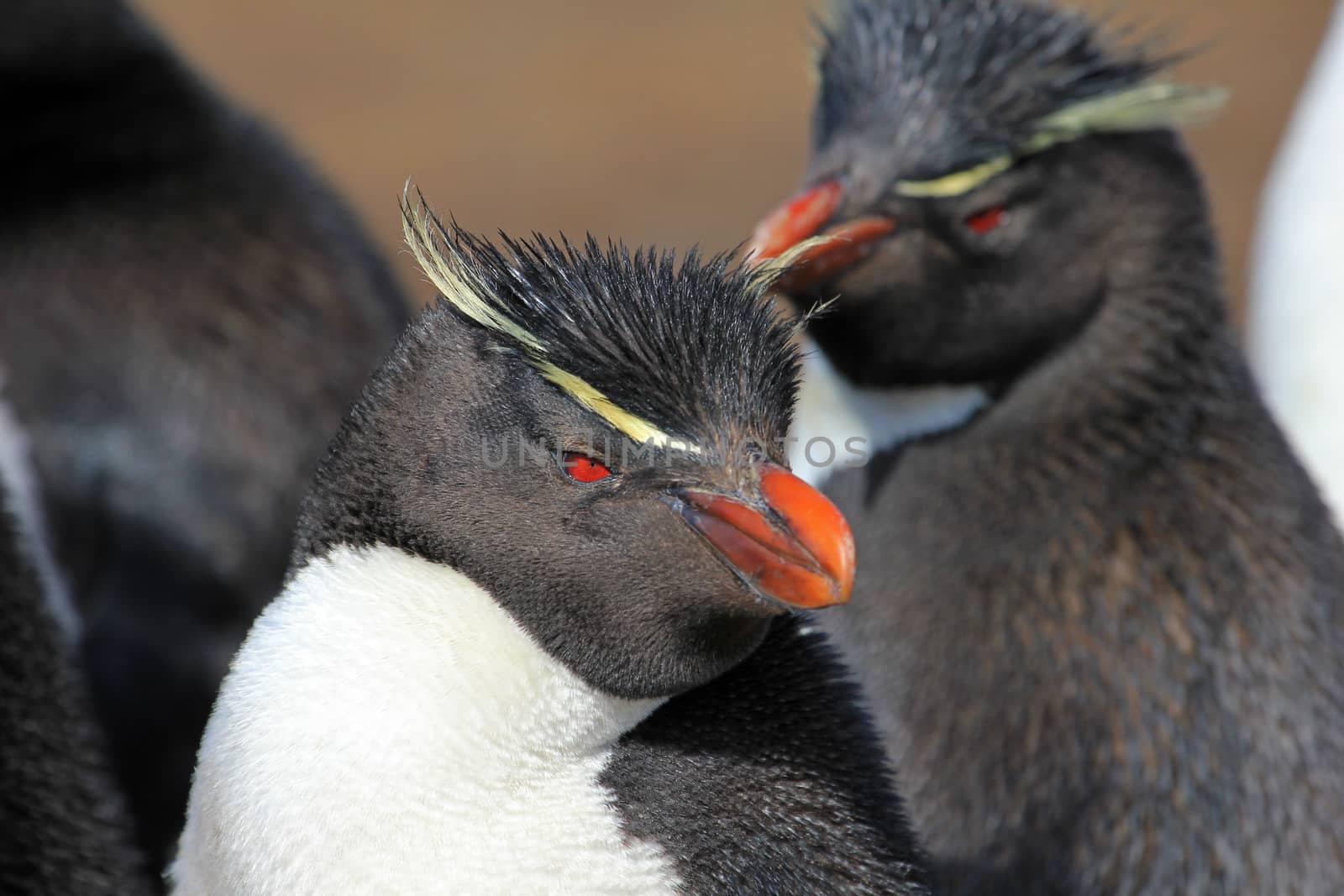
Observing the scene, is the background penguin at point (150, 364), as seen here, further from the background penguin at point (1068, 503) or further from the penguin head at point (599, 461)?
the penguin head at point (599, 461)

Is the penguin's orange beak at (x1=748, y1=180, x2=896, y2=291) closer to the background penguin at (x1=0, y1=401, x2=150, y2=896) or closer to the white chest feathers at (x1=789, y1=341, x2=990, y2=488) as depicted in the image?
the white chest feathers at (x1=789, y1=341, x2=990, y2=488)

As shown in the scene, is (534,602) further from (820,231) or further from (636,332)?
(820,231)

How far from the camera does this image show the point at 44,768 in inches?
82.7

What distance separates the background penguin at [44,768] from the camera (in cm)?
205

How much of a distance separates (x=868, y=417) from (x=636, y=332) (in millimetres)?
1134

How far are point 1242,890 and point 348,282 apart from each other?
2.27m

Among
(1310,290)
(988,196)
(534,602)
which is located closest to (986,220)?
(988,196)

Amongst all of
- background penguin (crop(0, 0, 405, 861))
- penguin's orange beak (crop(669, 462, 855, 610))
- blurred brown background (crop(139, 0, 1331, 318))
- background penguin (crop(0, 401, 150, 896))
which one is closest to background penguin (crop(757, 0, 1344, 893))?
penguin's orange beak (crop(669, 462, 855, 610))

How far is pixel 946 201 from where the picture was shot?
7.80 ft

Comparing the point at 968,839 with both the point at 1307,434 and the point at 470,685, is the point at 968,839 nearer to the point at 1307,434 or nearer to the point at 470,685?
the point at 470,685

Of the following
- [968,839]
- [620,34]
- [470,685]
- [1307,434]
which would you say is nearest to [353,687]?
[470,685]

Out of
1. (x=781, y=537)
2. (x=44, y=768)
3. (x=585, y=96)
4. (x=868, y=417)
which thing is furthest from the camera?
(x=585, y=96)

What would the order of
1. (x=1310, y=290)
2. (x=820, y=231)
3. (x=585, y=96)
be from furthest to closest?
1. (x=585, y=96)
2. (x=1310, y=290)
3. (x=820, y=231)

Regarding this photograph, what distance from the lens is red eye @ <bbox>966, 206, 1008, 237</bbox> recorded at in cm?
239
